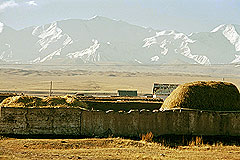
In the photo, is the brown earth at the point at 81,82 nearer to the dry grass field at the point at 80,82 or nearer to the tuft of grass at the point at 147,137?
the dry grass field at the point at 80,82

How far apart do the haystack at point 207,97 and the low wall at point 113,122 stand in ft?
4.29

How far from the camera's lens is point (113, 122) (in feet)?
61.0

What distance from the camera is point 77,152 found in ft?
49.2

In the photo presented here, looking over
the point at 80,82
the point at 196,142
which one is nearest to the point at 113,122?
the point at 196,142

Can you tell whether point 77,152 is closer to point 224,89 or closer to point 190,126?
point 190,126

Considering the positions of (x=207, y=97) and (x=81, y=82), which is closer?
(x=207, y=97)

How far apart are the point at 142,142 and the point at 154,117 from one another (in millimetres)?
1764

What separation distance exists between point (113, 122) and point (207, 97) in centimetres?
567

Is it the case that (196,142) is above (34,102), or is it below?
below

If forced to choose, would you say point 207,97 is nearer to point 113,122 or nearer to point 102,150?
point 113,122

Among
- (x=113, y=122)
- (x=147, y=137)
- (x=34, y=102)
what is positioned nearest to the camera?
(x=147, y=137)

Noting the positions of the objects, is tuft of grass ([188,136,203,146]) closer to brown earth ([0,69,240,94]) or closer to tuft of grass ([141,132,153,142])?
tuft of grass ([141,132,153,142])

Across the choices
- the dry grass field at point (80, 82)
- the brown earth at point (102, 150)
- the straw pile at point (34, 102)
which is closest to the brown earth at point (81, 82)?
the dry grass field at point (80, 82)

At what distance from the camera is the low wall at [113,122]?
18562 mm
